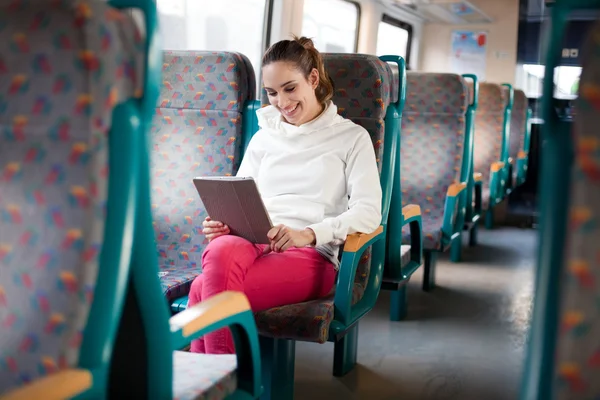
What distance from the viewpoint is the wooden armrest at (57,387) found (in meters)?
0.97

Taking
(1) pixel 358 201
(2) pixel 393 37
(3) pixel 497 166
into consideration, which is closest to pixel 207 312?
(1) pixel 358 201

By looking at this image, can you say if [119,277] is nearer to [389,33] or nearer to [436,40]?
[389,33]

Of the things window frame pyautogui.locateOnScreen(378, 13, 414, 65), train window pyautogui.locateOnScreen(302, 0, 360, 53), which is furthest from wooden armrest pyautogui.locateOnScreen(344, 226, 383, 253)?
window frame pyautogui.locateOnScreen(378, 13, 414, 65)

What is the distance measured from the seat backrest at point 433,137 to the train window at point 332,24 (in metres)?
1.55

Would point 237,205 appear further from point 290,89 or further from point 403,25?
point 403,25

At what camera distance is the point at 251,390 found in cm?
156

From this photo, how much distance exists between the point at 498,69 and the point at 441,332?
24.2ft

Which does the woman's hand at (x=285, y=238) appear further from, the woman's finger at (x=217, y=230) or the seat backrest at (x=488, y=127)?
the seat backrest at (x=488, y=127)

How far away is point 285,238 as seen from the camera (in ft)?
7.22

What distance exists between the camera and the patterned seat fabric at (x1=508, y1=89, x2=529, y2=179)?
7891 millimetres

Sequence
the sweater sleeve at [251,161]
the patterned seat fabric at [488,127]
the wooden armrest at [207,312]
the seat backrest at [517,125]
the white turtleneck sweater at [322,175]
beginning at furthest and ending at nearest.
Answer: the seat backrest at [517,125], the patterned seat fabric at [488,127], the sweater sleeve at [251,161], the white turtleneck sweater at [322,175], the wooden armrest at [207,312]

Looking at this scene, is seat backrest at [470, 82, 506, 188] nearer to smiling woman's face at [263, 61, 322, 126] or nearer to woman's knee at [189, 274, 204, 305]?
smiling woman's face at [263, 61, 322, 126]

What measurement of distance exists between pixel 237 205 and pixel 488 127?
4634 mm

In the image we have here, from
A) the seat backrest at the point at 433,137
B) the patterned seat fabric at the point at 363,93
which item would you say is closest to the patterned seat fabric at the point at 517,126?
the seat backrest at the point at 433,137
